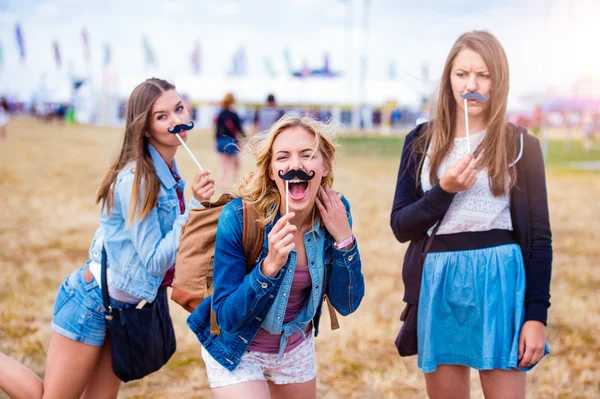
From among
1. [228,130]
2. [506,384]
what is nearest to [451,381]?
[506,384]


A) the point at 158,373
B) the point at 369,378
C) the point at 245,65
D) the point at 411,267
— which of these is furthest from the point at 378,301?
the point at 245,65

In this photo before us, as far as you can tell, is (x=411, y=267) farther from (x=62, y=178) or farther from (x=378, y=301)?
(x=62, y=178)

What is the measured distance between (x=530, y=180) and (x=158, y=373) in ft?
9.81

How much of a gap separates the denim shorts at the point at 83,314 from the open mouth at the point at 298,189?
1.09 metres

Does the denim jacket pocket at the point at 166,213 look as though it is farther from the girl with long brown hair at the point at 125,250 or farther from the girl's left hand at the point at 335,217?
the girl's left hand at the point at 335,217

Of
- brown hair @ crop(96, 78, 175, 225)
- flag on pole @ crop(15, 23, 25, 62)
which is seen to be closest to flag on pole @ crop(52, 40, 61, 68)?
flag on pole @ crop(15, 23, 25, 62)

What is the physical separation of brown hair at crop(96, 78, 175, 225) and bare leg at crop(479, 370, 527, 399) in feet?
5.39

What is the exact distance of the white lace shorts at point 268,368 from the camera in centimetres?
216

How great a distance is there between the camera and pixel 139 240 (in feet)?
8.41

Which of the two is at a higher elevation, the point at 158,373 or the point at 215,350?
the point at 215,350

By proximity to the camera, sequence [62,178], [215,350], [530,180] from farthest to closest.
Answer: [62,178] → [530,180] → [215,350]

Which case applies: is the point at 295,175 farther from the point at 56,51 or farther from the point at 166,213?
the point at 56,51

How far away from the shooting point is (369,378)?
411 centimetres

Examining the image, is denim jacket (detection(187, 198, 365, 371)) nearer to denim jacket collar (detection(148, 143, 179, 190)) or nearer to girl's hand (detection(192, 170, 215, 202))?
girl's hand (detection(192, 170, 215, 202))
